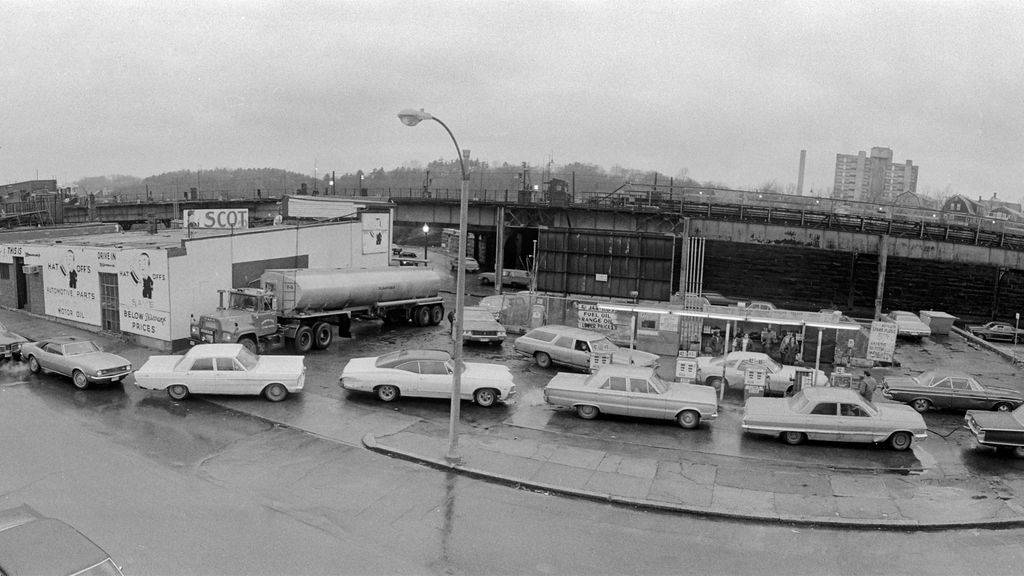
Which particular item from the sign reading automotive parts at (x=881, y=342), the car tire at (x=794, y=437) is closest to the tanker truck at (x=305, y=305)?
the car tire at (x=794, y=437)

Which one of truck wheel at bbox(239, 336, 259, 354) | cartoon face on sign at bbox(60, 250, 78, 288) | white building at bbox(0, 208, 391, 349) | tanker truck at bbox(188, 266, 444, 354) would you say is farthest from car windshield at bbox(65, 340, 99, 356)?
cartoon face on sign at bbox(60, 250, 78, 288)

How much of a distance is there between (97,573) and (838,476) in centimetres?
1351

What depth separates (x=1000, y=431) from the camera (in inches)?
632

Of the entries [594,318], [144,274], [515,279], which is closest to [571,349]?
[594,318]

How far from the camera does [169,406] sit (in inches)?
712

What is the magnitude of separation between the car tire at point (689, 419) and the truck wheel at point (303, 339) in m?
13.8

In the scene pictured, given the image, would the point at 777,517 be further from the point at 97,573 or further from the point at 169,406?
the point at 169,406

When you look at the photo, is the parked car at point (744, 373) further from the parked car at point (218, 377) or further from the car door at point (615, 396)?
the parked car at point (218, 377)

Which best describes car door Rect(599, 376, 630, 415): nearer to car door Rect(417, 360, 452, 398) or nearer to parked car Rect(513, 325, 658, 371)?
car door Rect(417, 360, 452, 398)

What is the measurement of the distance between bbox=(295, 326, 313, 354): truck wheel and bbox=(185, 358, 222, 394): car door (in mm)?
6225

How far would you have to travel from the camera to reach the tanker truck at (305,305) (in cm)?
2317

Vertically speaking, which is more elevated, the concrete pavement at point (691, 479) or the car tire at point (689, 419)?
the car tire at point (689, 419)

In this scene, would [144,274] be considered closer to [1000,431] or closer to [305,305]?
[305,305]

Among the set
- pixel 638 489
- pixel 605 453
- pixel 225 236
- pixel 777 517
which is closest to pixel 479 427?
pixel 605 453
